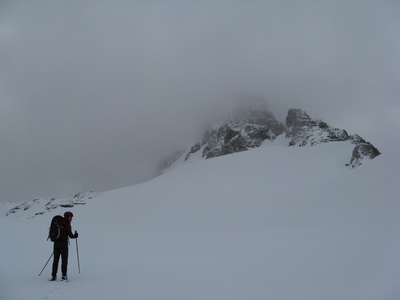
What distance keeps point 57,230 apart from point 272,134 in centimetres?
10128

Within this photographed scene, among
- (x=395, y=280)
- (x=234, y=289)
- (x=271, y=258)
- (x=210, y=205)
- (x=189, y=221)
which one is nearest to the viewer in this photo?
(x=395, y=280)

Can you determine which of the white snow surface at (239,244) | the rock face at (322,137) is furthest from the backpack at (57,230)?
the rock face at (322,137)

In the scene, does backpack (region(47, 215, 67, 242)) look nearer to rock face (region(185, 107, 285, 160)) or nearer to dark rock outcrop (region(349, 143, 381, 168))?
dark rock outcrop (region(349, 143, 381, 168))

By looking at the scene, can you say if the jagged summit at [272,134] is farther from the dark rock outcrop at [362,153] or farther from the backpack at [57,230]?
the backpack at [57,230]

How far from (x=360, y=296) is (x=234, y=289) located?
104 inches

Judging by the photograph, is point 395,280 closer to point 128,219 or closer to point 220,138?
point 128,219

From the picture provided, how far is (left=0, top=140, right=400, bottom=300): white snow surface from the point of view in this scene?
21.3ft

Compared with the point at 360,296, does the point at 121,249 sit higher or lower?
higher

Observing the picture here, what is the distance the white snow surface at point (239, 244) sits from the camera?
6.48 m

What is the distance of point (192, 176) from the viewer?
37.8 metres

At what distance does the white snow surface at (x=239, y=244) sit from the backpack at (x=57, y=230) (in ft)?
3.41

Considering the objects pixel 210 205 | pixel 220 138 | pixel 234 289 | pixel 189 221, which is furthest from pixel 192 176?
pixel 220 138

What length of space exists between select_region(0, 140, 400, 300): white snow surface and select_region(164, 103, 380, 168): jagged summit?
12897mm

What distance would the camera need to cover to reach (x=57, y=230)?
759 centimetres
